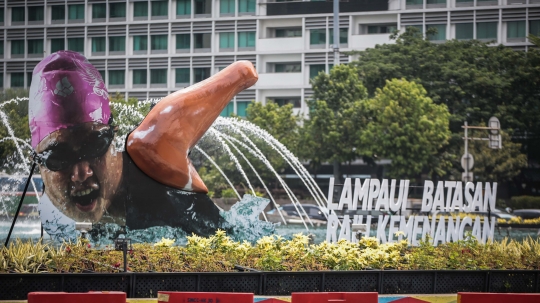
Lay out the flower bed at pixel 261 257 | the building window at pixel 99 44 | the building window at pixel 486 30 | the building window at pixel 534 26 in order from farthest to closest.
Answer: the building window at pixel 99 44, the building window at pixel 486 30, the building window at pixel 534 26, the flower bed at pixel 261 257

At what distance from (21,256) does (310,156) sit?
49615 millimetres

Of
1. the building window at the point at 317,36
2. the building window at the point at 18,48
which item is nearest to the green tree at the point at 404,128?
the building window at the point at 317,36

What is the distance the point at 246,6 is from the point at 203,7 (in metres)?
4.00

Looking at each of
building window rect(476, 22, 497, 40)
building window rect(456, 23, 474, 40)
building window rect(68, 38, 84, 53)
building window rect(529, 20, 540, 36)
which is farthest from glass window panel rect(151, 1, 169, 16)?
building window rect(529, 20, 540, 36)

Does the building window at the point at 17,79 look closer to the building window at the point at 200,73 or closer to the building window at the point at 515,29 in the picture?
the building window at the point at 200,73

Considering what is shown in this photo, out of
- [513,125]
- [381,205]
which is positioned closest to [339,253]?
[381,205]

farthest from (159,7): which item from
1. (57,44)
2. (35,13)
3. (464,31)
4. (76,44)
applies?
(464,31)

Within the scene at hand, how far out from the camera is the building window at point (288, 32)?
8019 centimetres

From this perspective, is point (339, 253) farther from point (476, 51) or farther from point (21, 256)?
point (476, 51)

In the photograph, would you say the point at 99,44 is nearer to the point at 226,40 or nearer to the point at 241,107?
the point at 226,40

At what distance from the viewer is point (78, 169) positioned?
20.5m

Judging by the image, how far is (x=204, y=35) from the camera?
263 feet

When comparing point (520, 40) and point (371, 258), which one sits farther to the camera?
point (520, 40)

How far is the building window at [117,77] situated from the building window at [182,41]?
568 cm
